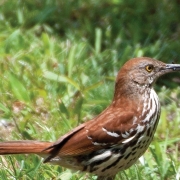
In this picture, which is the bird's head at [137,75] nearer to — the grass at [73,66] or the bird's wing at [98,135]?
the bird's wing at [98,135]

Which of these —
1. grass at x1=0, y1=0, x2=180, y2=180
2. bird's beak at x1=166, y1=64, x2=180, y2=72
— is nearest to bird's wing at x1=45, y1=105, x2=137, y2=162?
grass at x1=0, y1=0, x2=180, y2=180

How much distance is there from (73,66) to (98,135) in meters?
1.95

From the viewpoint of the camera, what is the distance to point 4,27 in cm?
751

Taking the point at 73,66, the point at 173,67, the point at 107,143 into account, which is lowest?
the point at 107,143

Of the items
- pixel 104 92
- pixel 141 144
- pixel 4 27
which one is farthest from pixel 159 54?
pixel 141 144

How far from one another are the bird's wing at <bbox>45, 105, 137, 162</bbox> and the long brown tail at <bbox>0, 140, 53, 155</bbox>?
0.32 feet

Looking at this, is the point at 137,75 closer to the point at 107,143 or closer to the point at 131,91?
the point at 131,91

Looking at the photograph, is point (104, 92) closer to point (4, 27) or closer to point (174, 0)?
point (4, 27)

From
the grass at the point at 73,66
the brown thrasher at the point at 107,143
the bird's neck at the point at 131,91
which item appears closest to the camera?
the brown thrasher at the point at 107,143

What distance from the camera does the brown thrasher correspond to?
15.9ft

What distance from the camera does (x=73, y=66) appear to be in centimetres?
678

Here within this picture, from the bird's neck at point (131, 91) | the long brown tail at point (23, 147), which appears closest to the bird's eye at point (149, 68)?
the bird's neck at point (131, 91)

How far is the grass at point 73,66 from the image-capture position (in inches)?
217

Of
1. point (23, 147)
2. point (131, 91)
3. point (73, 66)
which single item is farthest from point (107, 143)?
point (73, 66)
